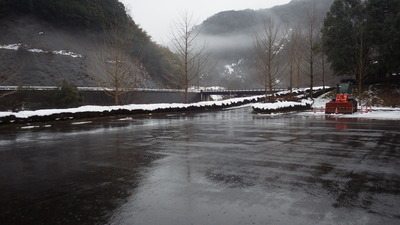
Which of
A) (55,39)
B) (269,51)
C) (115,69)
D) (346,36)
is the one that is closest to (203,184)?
(115,69)

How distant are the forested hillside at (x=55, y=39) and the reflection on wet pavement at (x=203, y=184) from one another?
50.7m

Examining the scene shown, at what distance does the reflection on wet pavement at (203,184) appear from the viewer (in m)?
3.91

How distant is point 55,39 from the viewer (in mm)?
74125

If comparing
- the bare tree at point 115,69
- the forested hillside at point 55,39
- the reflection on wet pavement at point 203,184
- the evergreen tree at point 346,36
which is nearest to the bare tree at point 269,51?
the evergreen tree at point 346,36

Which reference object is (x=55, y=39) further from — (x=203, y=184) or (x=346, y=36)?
(x=203, y=184)

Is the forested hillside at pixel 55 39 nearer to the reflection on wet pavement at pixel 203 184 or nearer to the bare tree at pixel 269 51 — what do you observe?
the bare tree at pixel 269 51

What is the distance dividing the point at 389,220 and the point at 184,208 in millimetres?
2687

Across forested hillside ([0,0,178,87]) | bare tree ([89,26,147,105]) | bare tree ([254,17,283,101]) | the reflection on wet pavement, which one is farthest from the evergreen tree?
the reflection on wet pavement

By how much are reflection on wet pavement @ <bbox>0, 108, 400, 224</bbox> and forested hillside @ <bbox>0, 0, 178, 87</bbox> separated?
166 ft

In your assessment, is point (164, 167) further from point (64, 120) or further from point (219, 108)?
point (219, 108)

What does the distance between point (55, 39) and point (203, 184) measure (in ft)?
265

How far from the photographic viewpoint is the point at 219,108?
34125mm

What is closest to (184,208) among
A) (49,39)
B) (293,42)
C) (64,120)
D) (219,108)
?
(64,120)

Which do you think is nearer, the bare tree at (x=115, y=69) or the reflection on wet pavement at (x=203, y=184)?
the reflection on wet pavement at (x=203, y=184)
